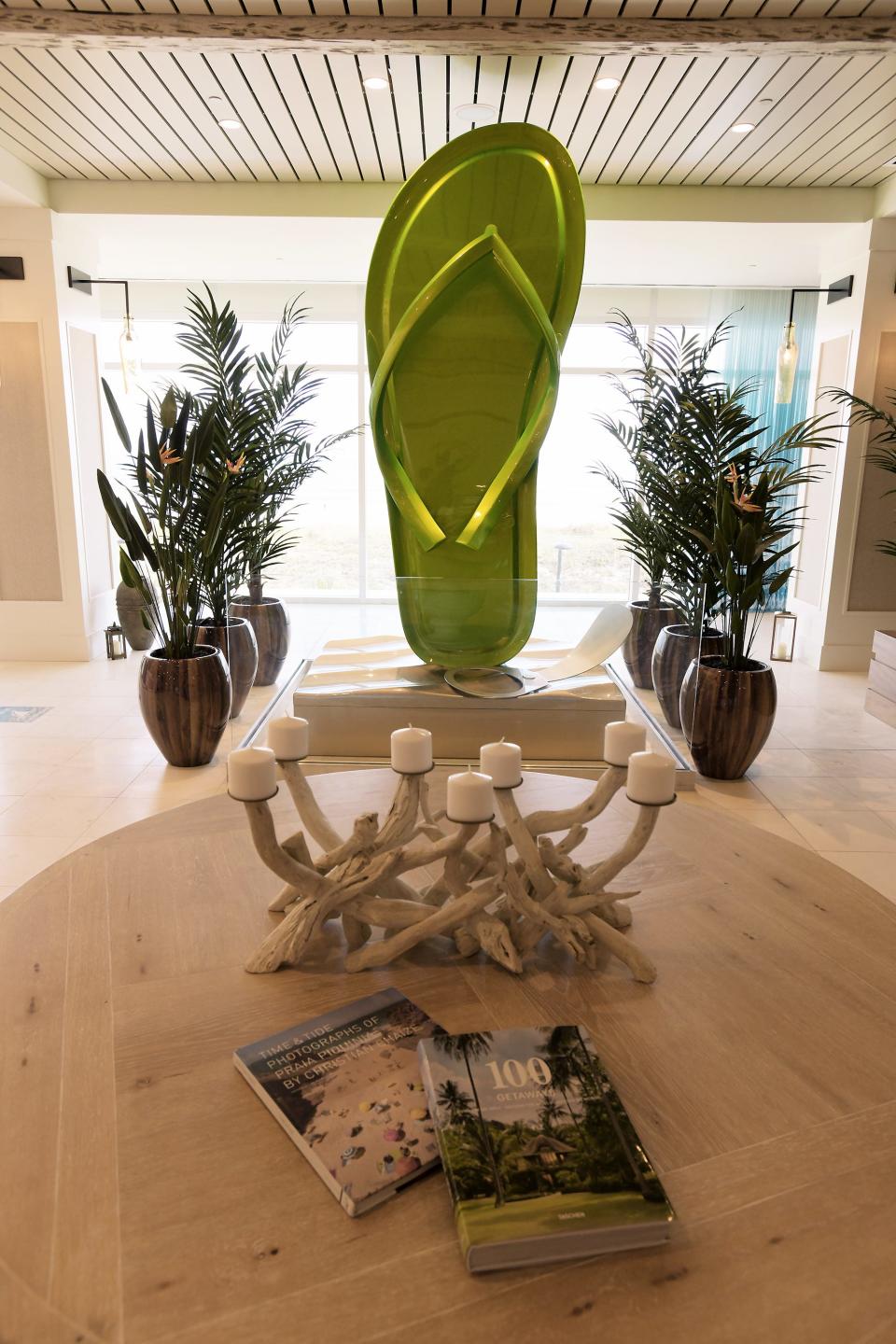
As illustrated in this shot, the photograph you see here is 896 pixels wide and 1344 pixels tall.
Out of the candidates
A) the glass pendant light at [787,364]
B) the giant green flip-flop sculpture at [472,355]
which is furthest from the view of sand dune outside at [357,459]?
the giant green flip-flop sculpture at [472,355]

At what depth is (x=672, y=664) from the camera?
3.47 metres

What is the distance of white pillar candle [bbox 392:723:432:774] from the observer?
1.02 meters

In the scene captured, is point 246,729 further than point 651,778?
Yes

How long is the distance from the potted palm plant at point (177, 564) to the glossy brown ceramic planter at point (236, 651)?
73mm

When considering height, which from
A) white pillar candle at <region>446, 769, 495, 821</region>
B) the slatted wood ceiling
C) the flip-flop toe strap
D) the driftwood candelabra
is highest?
the slatted wood ceiling

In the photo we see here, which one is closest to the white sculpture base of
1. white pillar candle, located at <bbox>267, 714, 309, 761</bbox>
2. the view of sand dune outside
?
white pillar candle, located at <bbox>267, 714, 309, 761</bbox>

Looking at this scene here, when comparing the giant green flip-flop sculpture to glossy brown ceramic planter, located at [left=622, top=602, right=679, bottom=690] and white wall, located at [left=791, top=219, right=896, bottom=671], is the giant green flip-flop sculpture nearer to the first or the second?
glossy brown ceramic planter, located at [left=622, top=602, right=679, bottom=690]

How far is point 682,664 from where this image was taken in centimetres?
347

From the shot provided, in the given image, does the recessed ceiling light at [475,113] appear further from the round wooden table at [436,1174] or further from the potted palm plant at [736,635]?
the round wooden table at [436,1174]

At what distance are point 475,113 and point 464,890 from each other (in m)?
3.66

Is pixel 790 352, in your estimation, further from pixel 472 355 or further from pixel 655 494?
pixel 472 355

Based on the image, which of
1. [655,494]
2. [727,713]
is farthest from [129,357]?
[727,713]

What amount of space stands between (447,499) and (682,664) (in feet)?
4.00

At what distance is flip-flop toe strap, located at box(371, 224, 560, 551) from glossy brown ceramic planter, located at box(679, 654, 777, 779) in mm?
1120
